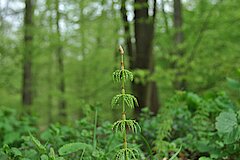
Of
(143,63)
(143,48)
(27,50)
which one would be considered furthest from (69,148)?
(27,50)

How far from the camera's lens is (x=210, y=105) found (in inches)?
84.0

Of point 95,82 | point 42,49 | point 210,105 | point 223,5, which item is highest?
point 223,5

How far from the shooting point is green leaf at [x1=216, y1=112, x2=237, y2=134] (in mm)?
1435

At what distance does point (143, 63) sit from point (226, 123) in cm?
346

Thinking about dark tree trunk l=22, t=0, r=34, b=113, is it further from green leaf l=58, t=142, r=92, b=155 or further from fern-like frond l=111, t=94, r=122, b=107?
fern-like frond l=111, t=94, r=122, b=107

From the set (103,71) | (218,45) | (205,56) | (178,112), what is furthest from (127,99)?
(103,71)

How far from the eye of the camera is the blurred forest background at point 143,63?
201 centimetres

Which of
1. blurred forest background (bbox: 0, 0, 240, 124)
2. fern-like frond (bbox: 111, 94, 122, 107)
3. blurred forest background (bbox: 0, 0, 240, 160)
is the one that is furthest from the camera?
blurred forest background (bbox: 0, 0, 240, 124)

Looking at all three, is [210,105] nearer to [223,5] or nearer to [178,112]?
[178,112]

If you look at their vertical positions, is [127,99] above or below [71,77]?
below

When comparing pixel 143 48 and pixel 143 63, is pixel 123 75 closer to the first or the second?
pixel 143 48

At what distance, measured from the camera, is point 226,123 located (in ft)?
4.77

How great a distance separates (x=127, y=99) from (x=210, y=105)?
3.92 ft

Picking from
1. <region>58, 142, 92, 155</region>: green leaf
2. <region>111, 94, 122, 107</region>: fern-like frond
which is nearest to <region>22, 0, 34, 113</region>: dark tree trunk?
<region>58, 142, 92, 155</region>: green leaf
